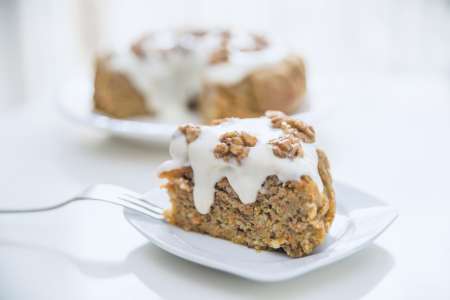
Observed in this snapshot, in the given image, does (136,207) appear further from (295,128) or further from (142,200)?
(295,128)

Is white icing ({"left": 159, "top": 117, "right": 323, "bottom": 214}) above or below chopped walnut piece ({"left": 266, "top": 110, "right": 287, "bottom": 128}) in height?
below

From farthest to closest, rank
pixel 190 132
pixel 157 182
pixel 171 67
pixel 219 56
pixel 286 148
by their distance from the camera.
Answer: pixel 171 67
pixel 219 56
pixel 157 182
pixel 190 132
pixel 286 148

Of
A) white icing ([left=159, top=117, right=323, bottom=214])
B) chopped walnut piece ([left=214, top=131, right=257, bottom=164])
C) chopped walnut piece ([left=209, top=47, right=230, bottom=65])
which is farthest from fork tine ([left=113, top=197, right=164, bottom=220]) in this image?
chopped walnut piece ([left=209, top=47, right=230, bottom=65])

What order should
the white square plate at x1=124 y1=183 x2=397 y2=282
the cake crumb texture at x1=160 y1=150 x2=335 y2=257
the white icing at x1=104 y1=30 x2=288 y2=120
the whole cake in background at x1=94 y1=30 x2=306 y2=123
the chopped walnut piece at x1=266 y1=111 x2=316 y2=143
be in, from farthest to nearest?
the white icing at x1=104 y1=30 x2=288 y2=120, the whole cake in background at x1=94 y1=30 x2=306 y2=123, the chopped walnut piece at x1=266 y1=111 x2=316 y2=143, the cake crumb texture at x1=160 y1=150 x2=335 y2=257, the white square plate at x1=124 y1=183 x2=397 y2=282

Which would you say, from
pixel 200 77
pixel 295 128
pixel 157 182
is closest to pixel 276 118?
pixel 295 128

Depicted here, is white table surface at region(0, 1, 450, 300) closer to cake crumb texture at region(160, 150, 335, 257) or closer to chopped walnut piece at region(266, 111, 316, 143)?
cake crumb texture at region(160, 150, 335, 257)

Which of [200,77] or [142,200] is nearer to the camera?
[142,200]

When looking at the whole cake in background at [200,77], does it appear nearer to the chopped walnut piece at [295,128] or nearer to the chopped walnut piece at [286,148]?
the chopped walnut piece at [295,128]
